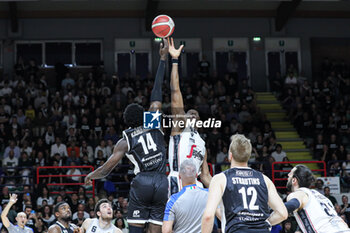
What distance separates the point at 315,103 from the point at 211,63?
575cm

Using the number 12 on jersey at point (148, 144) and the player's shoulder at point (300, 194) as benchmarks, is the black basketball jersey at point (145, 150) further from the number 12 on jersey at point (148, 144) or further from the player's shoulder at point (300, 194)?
the player's shoulder at point (300, 194)

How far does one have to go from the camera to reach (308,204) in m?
5.87

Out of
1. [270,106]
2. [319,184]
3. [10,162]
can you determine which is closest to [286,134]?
[270,106]

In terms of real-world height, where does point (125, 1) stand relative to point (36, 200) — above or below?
above

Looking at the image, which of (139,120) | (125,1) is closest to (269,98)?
(125,1)

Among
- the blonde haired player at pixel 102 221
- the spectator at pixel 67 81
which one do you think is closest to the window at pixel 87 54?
the spectator at pixel 67 81

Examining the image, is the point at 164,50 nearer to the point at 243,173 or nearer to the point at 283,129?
the point at 243,173

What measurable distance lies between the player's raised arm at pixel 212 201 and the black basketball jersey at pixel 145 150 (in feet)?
6.72

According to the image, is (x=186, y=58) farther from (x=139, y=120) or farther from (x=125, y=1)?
(x=139, y=120)

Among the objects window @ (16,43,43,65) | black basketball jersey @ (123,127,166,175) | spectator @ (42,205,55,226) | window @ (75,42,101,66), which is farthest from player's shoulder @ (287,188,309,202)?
window @ (16,43,43,65)

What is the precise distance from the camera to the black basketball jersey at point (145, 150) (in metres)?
7.23

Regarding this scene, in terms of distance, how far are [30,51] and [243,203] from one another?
21499 millimetres

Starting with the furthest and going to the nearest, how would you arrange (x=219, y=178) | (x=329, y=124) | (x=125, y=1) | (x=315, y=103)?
(x=125, y=1) → (x=315, y=103) → (x=329, y=124) → (x=219, y=178)

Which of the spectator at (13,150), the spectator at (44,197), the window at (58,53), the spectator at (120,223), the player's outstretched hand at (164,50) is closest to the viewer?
the player's outstretched hand at (164,50)
